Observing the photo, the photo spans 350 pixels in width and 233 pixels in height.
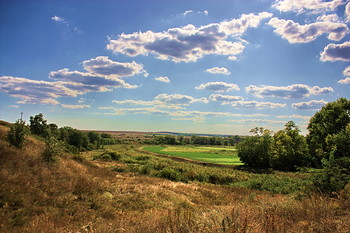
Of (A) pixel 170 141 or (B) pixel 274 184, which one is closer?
(B) pixel 274 184

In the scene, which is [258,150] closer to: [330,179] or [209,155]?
[209,155]

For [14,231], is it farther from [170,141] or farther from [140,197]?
[170,141]

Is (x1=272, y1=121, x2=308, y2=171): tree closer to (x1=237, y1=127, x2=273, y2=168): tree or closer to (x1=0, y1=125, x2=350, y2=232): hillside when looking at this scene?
(x1=237, y1=127, x2=273, y2=168): tree

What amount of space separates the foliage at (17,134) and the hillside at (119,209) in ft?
1.83

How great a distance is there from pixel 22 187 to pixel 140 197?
7.23 m

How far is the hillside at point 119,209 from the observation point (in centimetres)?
461

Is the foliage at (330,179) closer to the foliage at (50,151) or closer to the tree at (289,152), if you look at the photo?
the foliage at (50,151)

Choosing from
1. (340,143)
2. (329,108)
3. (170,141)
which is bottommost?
(170,141)

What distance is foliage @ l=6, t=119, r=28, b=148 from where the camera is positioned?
14.4 metres

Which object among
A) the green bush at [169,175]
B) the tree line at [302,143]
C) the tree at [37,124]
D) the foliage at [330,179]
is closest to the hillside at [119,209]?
the foliage at [330,179]

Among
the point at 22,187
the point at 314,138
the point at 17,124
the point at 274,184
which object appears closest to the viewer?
the point at 22,187

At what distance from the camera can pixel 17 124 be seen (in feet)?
47.5

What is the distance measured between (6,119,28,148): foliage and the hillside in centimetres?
56

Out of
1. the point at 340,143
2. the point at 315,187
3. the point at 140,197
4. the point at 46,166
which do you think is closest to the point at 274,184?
the point at 340,143
